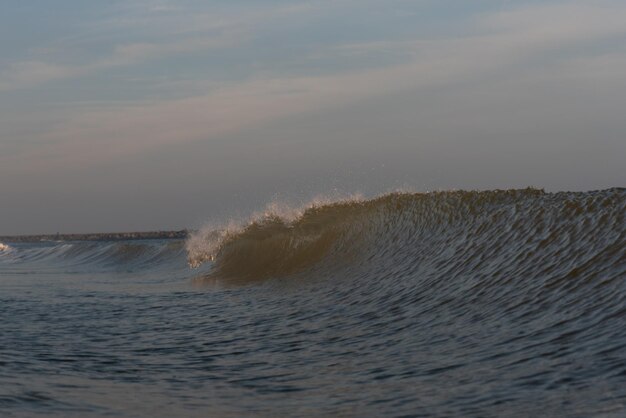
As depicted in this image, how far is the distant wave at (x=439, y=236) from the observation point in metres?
8.87

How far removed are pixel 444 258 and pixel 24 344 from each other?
5.81m

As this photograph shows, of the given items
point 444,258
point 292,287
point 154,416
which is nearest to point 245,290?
point 292,287

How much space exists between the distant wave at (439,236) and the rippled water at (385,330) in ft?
0.16

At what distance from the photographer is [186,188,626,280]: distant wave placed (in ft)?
29.1

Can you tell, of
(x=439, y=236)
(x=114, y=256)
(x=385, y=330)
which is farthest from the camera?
(x=114, y=256)

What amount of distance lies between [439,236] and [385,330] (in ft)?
16.5

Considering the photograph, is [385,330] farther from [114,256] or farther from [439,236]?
[114,256]

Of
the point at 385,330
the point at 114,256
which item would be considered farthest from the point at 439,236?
the point at 114,256

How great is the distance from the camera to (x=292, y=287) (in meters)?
13.5

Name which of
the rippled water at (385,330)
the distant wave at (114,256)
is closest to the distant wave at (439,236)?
the rippled water at (385,330)

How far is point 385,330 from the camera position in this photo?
25.9 feet

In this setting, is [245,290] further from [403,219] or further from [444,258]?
[444,258]

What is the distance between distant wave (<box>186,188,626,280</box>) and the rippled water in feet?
0.16

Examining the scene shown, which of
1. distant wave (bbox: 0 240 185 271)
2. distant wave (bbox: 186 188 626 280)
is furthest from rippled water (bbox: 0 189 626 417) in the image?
distant wave (bbox: 0 240 185 271)
